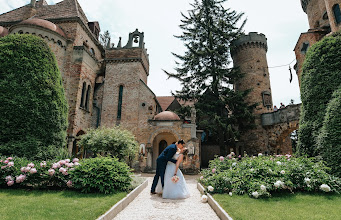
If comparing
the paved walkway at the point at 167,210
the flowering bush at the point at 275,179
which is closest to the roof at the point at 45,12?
the paved walkway at the point at 167,210

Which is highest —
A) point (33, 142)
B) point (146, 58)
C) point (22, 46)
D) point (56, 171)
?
point (146, 58)

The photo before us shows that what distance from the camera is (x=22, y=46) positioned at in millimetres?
9859

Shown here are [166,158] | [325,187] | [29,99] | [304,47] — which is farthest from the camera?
[304,47]

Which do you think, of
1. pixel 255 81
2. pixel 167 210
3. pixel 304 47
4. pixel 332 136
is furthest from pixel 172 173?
pixel 255 81

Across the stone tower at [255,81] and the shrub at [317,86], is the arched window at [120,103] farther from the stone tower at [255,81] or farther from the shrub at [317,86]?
the shrub at [317,86]

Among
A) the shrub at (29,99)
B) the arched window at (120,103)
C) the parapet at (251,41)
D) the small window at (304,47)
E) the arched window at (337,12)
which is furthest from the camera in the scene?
the parapet at (251,41)

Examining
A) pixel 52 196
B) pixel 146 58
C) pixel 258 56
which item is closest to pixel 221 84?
pixel 258 56

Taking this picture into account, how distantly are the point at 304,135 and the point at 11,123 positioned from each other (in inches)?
515

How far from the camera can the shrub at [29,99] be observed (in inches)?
336

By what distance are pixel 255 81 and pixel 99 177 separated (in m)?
24.7

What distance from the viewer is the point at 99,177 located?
21.7 feet

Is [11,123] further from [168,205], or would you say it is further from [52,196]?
[168,205]

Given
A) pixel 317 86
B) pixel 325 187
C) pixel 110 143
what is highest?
pixel 317 86

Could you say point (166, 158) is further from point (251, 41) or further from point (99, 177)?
point (251, 41)
